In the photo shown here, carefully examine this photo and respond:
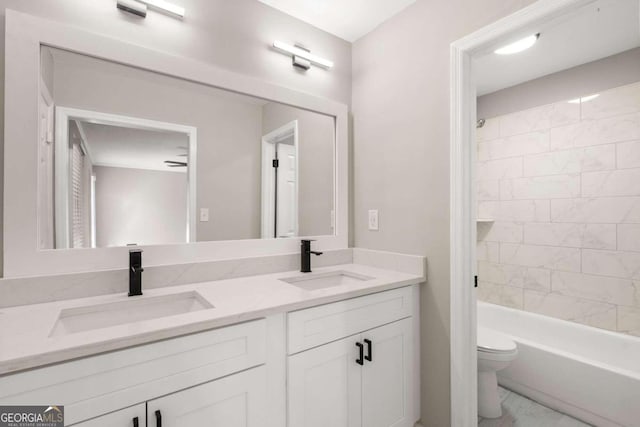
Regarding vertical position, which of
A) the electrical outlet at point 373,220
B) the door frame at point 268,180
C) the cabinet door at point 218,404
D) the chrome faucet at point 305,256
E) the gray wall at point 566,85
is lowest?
the cabinet door at point 218,404

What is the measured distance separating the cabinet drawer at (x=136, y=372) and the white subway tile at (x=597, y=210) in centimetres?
258

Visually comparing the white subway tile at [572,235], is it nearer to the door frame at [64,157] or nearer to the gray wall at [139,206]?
the gray wall at [139,206]

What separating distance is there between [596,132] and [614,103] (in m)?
0.21

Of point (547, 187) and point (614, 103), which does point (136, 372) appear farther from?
point (614, 103)

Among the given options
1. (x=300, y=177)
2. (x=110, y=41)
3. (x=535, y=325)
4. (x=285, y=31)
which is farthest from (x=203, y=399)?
(x=535, y=325)

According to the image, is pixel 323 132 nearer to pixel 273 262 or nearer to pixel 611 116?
pixel 273 262

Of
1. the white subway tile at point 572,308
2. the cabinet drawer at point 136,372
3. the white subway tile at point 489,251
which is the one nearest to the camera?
the cabinet drawer at point 136,372

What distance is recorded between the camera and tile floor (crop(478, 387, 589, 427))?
5.66 feet

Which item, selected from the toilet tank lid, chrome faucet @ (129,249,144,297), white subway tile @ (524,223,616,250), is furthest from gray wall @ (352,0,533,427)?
white subway tile @ (524,223,616,250)

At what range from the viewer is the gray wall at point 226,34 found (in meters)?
1.17

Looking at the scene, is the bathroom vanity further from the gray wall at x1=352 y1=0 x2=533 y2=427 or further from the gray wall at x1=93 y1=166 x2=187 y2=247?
the gray wall at x1=93 y1=166 x2=187 y2=247

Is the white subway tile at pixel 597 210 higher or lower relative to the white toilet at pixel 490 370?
higher

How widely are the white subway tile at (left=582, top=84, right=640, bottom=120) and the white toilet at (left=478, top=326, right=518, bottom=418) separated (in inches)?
72.1

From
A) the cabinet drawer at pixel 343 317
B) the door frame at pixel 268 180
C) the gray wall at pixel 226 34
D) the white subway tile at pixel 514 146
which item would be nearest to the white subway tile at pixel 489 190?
the white subway tile at pixel 514 146
